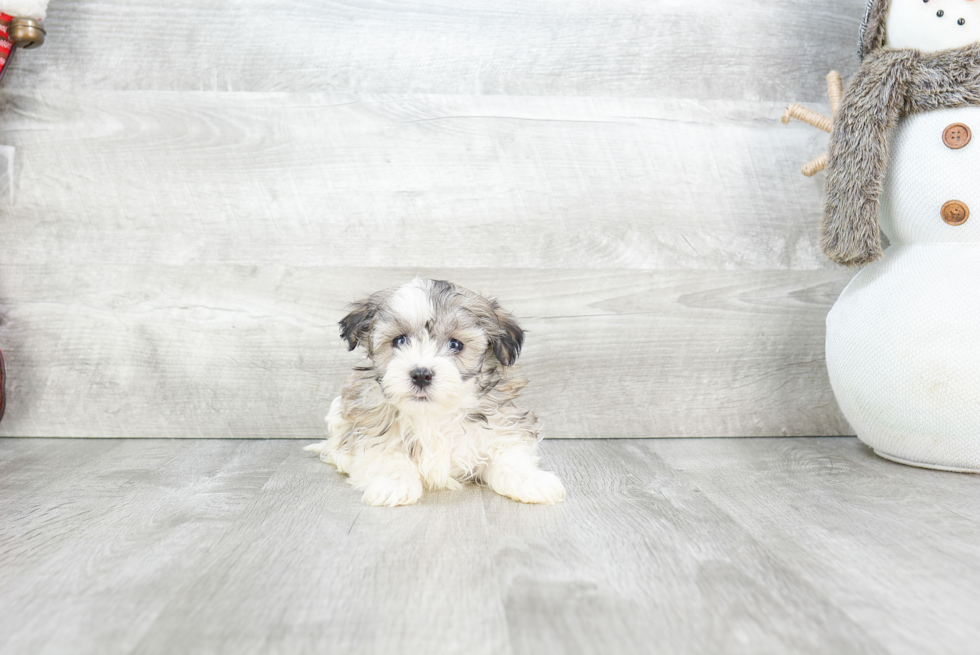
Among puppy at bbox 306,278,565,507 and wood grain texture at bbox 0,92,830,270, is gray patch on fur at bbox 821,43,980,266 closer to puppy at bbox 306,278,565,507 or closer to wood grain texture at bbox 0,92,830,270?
wood grain texture at bbox 0,92,830,270

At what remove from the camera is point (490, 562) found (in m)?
1.41

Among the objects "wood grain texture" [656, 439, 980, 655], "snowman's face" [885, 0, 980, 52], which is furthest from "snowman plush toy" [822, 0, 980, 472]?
"wood grain texture" [656, 439, 980, 655]

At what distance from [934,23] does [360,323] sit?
1.76 m

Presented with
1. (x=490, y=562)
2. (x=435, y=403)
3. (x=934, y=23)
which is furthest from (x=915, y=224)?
(x=490, y=562)

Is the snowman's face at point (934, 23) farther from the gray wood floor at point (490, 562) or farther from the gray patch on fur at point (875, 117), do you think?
the gray wood floor at point (490, 562)

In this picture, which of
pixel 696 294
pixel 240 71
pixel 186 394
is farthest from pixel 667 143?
pixel 186 394

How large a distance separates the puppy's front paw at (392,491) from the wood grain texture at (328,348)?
2.34 feet

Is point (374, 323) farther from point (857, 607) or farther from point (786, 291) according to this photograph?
point (786, 291)

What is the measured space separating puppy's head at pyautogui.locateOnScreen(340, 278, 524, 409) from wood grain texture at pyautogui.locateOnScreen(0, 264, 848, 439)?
1.82 feet

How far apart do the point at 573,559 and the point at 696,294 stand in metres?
1.33

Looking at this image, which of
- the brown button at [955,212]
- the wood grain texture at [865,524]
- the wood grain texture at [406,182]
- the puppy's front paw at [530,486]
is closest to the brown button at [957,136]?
the brown button at [955,212]

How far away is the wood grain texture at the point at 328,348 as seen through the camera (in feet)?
7.88

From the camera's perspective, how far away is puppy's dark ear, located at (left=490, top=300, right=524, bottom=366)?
1.87 metres

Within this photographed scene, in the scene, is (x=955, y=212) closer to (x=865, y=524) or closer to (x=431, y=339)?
(x=865, y=524)
